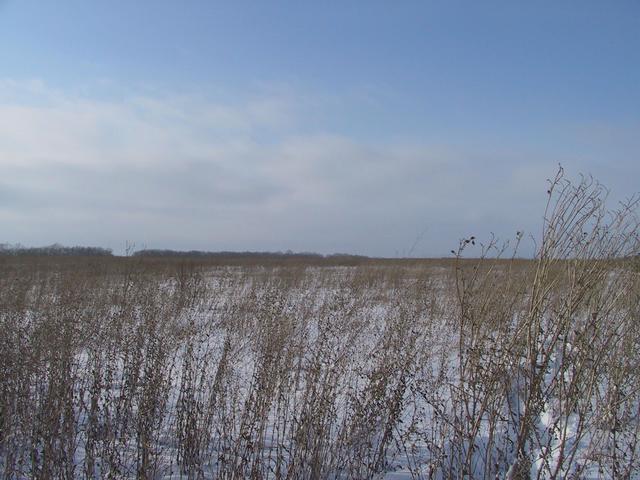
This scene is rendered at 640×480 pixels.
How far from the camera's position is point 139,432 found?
359 cm

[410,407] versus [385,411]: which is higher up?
[385,411]

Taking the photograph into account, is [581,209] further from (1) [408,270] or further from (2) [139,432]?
(1) [408,270]

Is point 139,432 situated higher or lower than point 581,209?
lower

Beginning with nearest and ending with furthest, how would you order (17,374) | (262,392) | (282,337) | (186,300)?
1. (262,392)
2. (17,374)
3. (282,337)
4. (186,300)

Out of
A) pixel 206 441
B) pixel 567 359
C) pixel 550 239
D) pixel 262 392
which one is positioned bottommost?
pixel 206 441

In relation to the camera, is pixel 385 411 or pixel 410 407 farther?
pixel 410 407

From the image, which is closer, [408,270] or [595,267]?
[595,267]

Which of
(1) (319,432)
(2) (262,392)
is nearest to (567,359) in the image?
(1) (319,432)

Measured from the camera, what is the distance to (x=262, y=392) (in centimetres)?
397

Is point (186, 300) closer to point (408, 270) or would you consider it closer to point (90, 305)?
point (90, 305)

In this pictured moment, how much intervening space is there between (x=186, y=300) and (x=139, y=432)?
803 cm

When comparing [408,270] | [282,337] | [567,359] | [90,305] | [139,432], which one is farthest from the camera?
[408,270]

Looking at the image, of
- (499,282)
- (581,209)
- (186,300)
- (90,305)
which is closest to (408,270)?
(186,300)

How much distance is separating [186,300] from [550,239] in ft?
32.2
